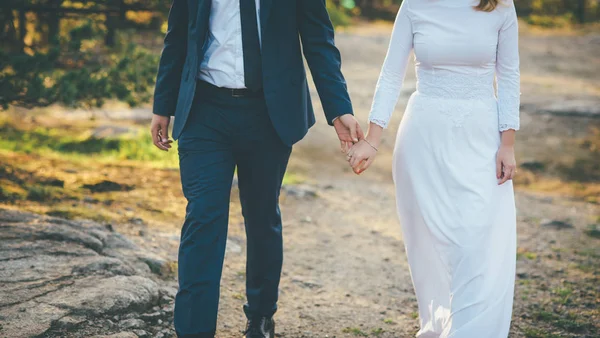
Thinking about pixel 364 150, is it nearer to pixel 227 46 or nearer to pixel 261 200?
pixel 261 200

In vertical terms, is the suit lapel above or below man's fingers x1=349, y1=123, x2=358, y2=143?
above

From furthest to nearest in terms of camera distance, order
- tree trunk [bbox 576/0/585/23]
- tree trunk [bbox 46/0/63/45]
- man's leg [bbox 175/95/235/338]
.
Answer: tree trunk [bbox 576/0/585/23] → tree trunk [bbox 46/0/63/45] → man's leg [bbox 175/95/235/338]

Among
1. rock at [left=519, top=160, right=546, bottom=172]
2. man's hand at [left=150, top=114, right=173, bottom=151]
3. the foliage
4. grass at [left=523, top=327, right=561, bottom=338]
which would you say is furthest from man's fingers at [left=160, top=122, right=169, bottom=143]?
rock at [left=519, top=160, right=546, bottom=172]

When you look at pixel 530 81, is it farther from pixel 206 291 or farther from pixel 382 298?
pixel 206 291

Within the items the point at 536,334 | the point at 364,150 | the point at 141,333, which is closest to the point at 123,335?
the point at 141,333

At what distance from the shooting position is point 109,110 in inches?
451

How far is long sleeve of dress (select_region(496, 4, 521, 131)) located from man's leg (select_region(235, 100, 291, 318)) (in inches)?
38.9

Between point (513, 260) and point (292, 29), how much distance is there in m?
1.41

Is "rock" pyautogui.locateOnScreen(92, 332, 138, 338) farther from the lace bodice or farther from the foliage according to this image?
the foliage

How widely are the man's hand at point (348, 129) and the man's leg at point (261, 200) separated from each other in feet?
Result: 0.83

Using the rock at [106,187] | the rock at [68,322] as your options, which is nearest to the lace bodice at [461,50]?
the rock at [68,322]

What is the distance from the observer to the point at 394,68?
134 inches

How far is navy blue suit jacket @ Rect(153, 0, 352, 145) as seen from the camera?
3.13 m

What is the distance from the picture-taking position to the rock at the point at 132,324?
353 centimetres
